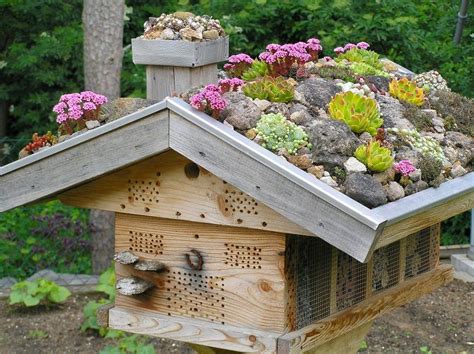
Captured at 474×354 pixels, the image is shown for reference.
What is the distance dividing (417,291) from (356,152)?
1203 millimetres

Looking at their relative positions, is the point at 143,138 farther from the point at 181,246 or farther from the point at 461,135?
the point at 461,135

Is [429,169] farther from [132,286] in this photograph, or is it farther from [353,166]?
[132,286]

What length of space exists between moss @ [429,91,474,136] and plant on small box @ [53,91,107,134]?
1540 millimetres

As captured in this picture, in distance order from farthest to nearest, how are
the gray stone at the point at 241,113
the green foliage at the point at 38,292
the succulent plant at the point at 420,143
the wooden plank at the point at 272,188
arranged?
1. the green foliage at the point at 38,292
2. the succulent plant at the point at 420,143
3. the gray stone at the point at 241,113
4. the wooden plank at the point at 272,188

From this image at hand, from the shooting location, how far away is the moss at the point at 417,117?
4.16 m

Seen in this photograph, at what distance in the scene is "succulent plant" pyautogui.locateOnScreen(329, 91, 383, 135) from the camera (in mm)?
3701

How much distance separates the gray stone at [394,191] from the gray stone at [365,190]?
4.2 inches

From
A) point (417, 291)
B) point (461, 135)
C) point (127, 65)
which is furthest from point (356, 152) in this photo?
point (127, 65)

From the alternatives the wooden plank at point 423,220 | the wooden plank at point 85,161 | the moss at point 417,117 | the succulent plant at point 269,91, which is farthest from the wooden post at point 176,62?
the wooden plank at point 423,220

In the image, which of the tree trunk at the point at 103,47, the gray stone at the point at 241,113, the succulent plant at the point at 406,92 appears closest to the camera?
the gray stone at the point at 241,113

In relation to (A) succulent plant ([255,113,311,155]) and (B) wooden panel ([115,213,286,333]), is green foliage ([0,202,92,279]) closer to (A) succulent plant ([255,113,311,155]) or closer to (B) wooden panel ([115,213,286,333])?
(B) wooden panel ([115,213,286,333])

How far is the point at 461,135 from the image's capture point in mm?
4266

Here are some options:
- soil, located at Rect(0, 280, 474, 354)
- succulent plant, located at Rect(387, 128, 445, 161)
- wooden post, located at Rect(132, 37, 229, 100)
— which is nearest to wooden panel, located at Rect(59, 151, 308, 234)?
wooden post, located at Rect(132, 37, 229, 100)

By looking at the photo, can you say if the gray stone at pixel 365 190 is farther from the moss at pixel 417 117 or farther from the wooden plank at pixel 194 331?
the moss at pixel 417 117
